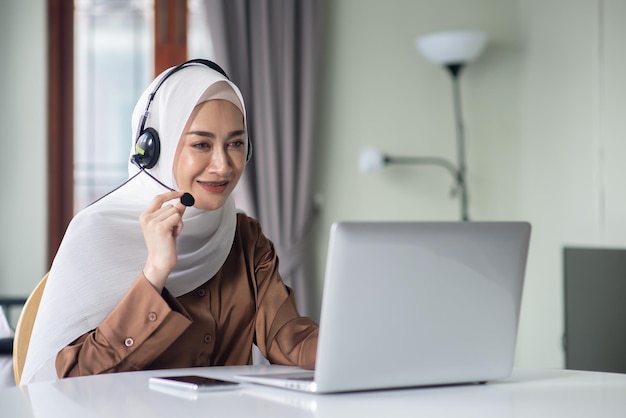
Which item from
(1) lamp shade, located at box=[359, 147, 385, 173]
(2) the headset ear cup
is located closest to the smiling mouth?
(2) the headset ear cup

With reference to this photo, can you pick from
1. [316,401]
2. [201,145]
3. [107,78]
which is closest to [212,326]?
[201,145]

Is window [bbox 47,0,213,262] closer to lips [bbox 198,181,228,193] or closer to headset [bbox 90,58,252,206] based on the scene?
headset [bbox 90,58,252,206]

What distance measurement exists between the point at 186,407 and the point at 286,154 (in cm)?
319

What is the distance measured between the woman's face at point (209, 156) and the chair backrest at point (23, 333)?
0.36 m

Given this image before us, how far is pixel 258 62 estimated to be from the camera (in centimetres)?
436

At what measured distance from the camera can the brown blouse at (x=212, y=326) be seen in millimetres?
1613

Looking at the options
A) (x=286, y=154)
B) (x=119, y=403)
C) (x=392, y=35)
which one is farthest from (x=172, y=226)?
(x=392, y=35)

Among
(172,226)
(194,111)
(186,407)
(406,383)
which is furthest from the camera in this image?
(194,111)

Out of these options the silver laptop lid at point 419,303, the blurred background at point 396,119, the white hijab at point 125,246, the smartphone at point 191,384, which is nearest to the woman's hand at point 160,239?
Result: the white hijab at point 125,246

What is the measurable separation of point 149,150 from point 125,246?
214 mm

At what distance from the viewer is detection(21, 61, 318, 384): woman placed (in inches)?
64.3

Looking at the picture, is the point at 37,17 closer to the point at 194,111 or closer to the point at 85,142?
the point at 85,142

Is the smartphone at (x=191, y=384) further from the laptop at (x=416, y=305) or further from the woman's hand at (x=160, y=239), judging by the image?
the woman's hand at (x=160, y=239)

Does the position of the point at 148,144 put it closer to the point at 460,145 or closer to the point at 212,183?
the point at 212,183
